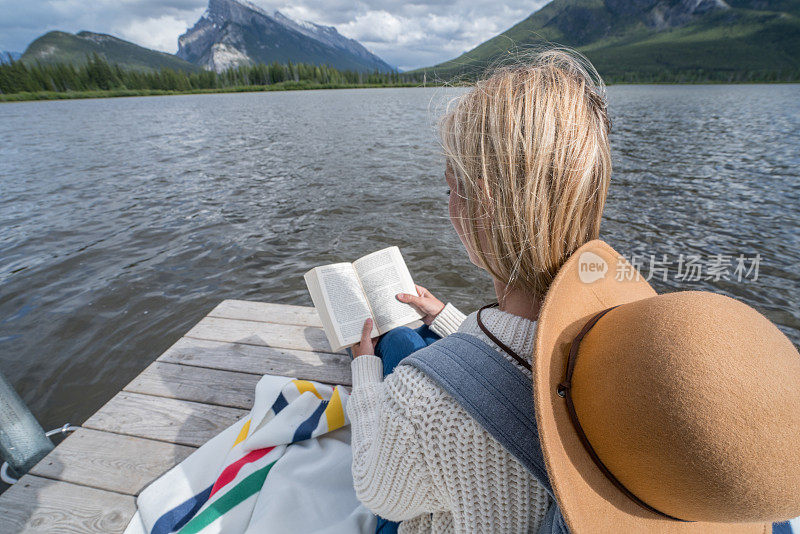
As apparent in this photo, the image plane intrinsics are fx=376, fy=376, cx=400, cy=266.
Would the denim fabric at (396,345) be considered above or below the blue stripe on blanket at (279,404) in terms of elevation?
above

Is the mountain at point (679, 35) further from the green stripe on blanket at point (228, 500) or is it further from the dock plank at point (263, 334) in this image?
the green stripe on blanket at point (228, 500)

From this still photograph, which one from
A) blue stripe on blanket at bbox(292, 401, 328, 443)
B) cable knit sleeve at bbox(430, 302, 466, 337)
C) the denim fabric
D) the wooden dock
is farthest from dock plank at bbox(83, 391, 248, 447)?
cable knit sleeve at bbox(430, 302, 466, 337)

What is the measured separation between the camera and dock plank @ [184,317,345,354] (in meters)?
3.09

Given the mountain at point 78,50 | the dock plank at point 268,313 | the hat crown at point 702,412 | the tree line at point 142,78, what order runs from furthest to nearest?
1. the mountain at point 78,50
2. the tree line at point 142,78
3. the dock plank at point 268,313
4. the hat crown at point 702,412

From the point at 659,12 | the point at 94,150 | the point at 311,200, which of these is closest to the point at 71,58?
the point at 94,150

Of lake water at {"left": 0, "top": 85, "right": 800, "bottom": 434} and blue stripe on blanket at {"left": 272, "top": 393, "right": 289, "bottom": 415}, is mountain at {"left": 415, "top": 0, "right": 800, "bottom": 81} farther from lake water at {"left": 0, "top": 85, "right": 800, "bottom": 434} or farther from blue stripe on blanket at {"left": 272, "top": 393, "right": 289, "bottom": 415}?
blue stripe on blanket at {"left": 272, "top": 393, "right": 289, "bottom": 415}

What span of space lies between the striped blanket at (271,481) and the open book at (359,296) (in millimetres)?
400

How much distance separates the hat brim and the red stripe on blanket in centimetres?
145

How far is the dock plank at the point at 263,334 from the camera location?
10.1ft

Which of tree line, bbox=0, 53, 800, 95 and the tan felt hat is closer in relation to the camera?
the tan felt hat

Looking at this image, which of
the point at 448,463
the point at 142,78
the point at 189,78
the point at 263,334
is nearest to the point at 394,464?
the point at 448,463

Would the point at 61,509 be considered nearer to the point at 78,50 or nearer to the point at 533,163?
the point at 533,163

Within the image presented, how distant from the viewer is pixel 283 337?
3.17 metres

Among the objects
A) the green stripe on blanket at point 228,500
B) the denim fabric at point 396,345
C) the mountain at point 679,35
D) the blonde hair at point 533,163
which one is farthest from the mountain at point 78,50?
the blonde hair at point 533,163
